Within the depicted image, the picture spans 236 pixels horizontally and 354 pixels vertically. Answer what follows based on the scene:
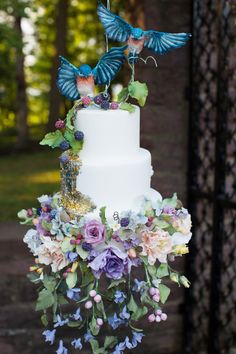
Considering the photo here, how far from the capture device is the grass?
25.6 feet

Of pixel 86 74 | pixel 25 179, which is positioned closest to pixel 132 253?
pixel 86 74

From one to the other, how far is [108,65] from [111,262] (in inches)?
31.4

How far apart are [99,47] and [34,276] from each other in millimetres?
13355

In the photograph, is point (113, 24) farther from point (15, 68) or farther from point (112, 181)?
point (15, 68)

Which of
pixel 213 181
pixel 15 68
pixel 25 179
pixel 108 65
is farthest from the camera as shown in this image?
pixel 15 68

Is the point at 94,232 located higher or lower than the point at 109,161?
lower

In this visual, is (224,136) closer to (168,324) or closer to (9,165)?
(168,324)

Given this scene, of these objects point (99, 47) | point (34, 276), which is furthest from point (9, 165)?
point (34, 276)

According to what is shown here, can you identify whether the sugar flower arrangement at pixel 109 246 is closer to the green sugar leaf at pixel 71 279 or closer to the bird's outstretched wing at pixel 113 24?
the green sugar leaf at pixel 71 279

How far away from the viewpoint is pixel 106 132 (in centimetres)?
243

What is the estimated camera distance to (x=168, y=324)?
4.84 m

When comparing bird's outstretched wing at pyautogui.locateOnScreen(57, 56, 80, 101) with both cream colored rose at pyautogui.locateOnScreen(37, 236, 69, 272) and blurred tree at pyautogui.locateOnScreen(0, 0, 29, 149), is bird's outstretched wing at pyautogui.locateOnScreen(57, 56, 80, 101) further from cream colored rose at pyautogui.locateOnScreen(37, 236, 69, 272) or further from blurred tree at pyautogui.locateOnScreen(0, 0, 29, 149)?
blurred tree at pyautogui.locateOnScreen(0, 0, 29, 149)

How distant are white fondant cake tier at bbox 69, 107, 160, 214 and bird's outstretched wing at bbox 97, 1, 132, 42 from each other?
33 cm

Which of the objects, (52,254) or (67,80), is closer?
(52,254)
